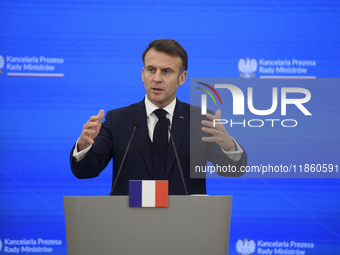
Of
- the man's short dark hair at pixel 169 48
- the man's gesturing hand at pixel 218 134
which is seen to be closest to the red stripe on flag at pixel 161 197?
the man's gesturing hand at pixel 218 134

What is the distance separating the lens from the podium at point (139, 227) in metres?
1.41

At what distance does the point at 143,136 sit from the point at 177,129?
8.4 inches

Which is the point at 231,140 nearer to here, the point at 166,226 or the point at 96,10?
the point at 166,226

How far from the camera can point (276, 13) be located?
3.36m

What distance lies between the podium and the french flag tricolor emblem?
2cm

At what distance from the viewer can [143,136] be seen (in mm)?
2236

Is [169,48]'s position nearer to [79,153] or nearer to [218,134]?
[218,134]

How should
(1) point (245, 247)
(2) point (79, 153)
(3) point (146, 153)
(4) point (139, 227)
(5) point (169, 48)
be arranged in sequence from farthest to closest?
1. (1) point (245, 247)
2. (5) point (169, 48)
3. (3) point (146, 153)
4. (2) point (79, 153)
5. (4) point (139, 227)

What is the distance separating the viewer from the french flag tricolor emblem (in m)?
1.42

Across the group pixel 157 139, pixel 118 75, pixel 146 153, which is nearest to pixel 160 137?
pixel 157 139

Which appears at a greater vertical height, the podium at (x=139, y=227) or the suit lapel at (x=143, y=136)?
the suit lapel at (x=143, y=136)

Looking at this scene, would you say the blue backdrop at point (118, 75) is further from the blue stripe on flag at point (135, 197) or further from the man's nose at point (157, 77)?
the blue stripe on flag at point (135, 197)

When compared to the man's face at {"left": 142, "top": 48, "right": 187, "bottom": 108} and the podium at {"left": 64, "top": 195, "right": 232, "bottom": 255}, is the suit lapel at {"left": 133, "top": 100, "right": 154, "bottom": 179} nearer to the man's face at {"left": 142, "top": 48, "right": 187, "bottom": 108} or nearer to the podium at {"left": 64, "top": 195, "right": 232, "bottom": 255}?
the man's face at {"left": 142, "top": 48, "right": 187, "bottom": 108}

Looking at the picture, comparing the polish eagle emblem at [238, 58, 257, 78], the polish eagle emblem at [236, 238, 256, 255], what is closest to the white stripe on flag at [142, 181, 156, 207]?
the polish eagle emblem at [236, 238, 256, 255]
